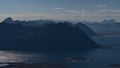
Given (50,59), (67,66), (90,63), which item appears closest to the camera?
(67,66)

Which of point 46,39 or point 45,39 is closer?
point 46,39

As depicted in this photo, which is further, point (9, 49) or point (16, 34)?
point (16, 34)

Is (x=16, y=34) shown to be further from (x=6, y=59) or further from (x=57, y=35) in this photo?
(x=6, y=59)

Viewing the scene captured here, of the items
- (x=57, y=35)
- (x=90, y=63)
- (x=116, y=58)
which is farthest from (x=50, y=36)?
(x=90, y=63)

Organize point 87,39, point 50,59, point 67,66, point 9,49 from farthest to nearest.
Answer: point 87,39 → point 9,49 → point 50,59 → point 67,66
